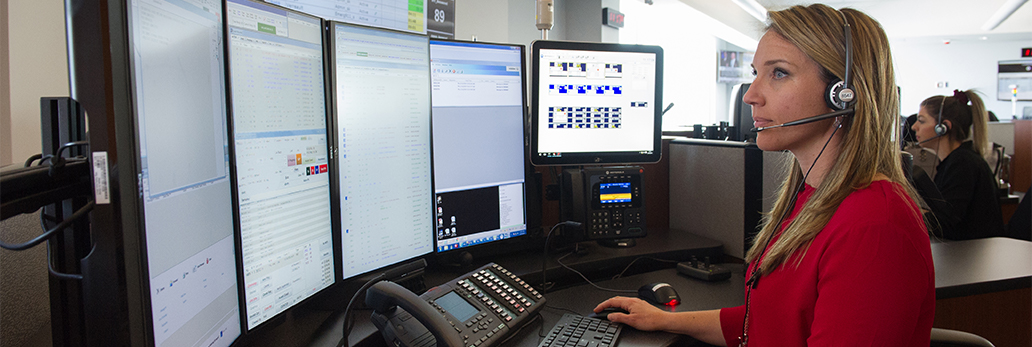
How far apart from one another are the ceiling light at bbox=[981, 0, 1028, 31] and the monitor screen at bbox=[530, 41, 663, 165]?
7.57m

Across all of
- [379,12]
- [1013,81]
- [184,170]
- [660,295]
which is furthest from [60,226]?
[1013,81]

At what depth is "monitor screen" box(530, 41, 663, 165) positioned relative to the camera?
4.81 ft

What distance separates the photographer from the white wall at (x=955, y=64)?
972cm

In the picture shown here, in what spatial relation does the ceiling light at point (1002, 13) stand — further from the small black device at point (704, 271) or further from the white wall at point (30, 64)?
the white wall at point (30, 64)

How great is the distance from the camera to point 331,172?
37.7 inches

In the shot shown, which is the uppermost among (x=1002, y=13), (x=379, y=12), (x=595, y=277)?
(x=1002, y=13)

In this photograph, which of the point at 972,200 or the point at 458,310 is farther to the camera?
the point at 972,200

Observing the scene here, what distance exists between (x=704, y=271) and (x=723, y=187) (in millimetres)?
382

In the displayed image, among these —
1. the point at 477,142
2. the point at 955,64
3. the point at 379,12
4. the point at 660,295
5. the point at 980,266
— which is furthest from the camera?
the point at 955,64

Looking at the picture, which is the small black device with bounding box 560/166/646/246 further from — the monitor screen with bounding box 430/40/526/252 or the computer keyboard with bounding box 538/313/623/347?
the computer keyboard with bounding box 538/313/623/347

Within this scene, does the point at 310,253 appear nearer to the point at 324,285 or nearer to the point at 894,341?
the point at 324,285

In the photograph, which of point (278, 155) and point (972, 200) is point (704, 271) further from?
point (972, 200)

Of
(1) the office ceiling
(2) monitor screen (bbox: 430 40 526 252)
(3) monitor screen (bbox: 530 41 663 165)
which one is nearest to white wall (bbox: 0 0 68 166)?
(2) monitor screen (bbox: 430 40 526 252)

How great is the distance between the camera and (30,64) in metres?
1.27
